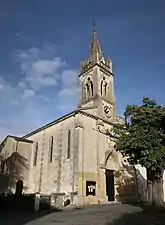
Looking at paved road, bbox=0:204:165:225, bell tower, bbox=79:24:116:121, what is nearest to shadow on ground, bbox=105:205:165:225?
paved road, bbox=0:204:165:225

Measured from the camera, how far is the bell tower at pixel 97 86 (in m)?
32.2

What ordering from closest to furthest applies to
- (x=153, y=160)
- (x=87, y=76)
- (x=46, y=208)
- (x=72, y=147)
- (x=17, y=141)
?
(x=153, y=160) < (x=46, y=208) < (x=72, y=147) < (x=17, y=141) < (x=87, y=76)

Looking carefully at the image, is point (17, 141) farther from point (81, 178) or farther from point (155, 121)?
point (155, 121)

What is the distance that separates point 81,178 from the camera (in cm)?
2345

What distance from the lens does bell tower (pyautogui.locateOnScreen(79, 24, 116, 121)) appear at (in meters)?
32.2

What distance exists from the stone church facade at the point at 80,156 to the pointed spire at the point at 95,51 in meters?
0.32

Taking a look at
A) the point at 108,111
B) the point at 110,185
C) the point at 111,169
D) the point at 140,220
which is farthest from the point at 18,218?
the point at 108,111

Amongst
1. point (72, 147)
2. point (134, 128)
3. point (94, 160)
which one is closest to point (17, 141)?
point (72, 147)

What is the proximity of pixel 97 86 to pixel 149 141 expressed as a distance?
1710cm

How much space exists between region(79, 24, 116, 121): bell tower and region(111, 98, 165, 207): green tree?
38.5 feet

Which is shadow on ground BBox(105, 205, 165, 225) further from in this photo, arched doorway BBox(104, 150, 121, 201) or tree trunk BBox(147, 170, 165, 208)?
arched doorway BBox(104, 150, 121, 201)

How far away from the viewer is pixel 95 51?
37.9 meters

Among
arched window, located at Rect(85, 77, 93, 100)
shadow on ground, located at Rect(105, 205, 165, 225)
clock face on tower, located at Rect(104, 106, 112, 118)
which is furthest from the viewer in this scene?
arched window, located at Rect(85, 77, 93, 100)

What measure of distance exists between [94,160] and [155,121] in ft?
33.7
